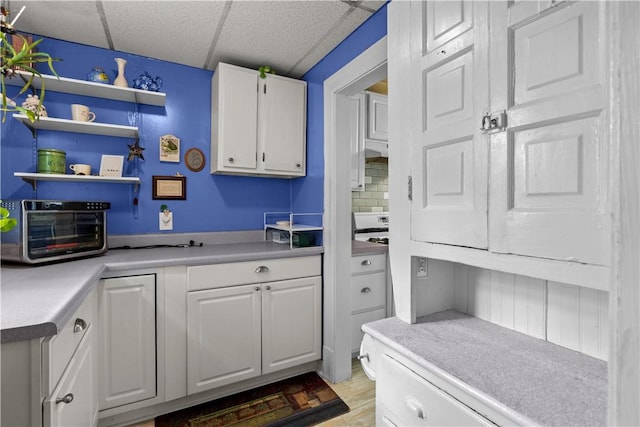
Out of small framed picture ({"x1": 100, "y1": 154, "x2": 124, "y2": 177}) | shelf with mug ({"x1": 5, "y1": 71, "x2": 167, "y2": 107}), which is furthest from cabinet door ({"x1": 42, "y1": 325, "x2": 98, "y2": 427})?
shelf with mug ({"x1": 5, "y1": 71, "x2": 167, "y2": 107})

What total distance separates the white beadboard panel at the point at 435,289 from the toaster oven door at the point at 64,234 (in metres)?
1.82

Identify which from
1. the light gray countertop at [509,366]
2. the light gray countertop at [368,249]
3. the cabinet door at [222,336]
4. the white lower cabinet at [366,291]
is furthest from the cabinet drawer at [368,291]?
the light gray countertop at [509,366]

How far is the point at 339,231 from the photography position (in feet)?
7.34

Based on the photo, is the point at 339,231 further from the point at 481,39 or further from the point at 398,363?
the point at 481,39

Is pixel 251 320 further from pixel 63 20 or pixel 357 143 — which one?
pixel 63 20

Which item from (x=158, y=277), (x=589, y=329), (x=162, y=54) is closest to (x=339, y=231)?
(x=158, y=277)

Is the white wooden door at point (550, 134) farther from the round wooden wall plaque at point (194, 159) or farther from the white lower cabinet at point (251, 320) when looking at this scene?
the round wooden wall plaque at point (194, 159)

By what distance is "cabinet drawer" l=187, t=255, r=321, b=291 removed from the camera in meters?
1.91

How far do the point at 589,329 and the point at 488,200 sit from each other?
1.55 feet

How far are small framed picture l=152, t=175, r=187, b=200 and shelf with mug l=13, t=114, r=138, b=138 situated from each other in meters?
0.36

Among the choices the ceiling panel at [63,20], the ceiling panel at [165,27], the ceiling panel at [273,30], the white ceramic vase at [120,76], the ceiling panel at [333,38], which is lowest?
the white ceramic vase at [120,76]

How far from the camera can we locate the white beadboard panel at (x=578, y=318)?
0.88 m

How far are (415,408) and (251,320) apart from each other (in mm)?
1331

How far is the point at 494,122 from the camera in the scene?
2.94ft
